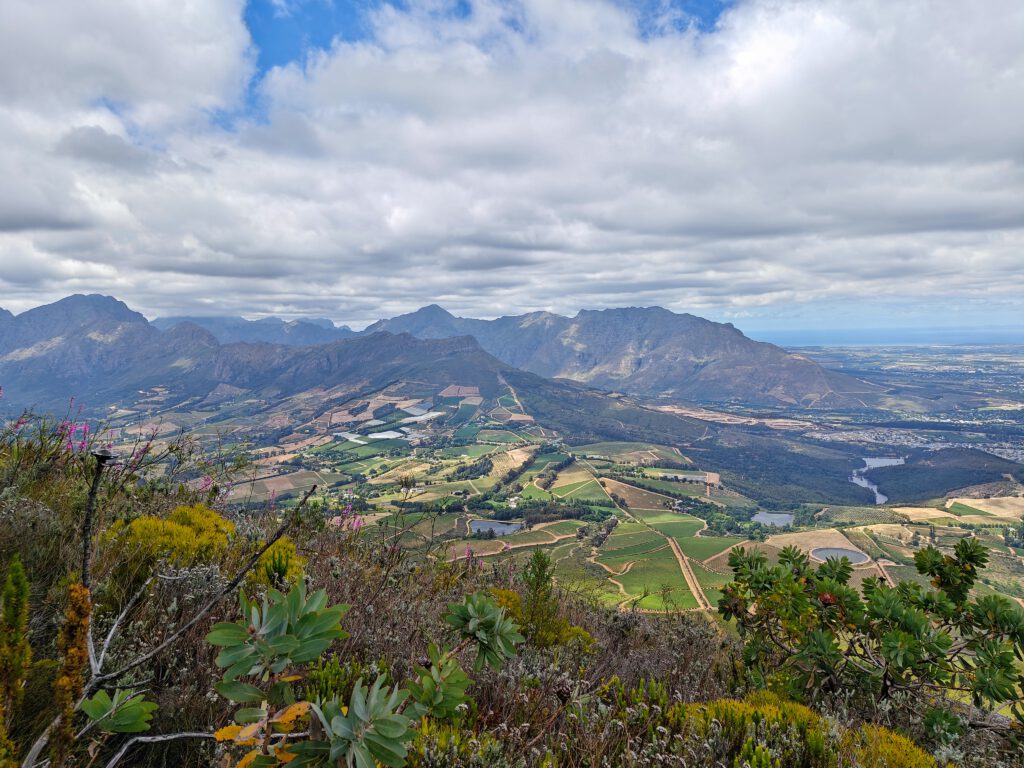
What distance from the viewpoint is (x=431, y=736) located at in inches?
115

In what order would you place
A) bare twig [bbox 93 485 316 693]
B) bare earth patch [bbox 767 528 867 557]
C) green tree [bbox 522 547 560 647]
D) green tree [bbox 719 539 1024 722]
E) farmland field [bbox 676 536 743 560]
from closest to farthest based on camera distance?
bare twig [bbox 93 485 316 693], green tree [bbox 719 539 1024 722], green tree [bbox 522 547 560 647], farmland field [bbox 676 536 743 560], bare earth patch [bbox 767 528 867 557]

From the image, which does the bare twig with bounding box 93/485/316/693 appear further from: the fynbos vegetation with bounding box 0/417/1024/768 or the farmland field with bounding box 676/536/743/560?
the farmland field with bounding box 676/536/743/560

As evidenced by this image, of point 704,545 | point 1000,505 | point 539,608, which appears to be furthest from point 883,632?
point 1000,505

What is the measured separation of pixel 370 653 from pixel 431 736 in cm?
138

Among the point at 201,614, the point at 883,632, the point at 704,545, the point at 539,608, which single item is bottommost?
the point at 704,545

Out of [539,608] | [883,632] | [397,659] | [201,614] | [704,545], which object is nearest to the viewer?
[201,614]

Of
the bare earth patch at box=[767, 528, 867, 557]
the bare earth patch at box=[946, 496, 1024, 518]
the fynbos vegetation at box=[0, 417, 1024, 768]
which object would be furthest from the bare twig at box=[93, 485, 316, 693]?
the bare earth patch at box=[946, 496, 1024, 518]

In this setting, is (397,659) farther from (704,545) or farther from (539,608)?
(704,545)

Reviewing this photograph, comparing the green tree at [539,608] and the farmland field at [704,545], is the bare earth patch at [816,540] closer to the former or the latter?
the farmland field at [704,545]

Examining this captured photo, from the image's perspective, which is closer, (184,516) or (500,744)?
(500,744)

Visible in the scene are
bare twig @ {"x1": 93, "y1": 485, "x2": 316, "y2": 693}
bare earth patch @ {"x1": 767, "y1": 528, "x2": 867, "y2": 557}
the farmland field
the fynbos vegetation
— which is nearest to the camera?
bare twig @ {"x1": 93, "y1": 485, "x2": 316, "y2": 693}

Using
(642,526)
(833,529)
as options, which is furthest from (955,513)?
(642,526)

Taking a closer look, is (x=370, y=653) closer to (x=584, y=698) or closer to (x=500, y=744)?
(x=500, y=744)

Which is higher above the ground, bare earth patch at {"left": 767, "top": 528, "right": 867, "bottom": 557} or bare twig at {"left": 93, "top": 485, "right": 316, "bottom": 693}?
bare twig at {"left": 93, "top": 485, "right": 316, "bottom": 693}
